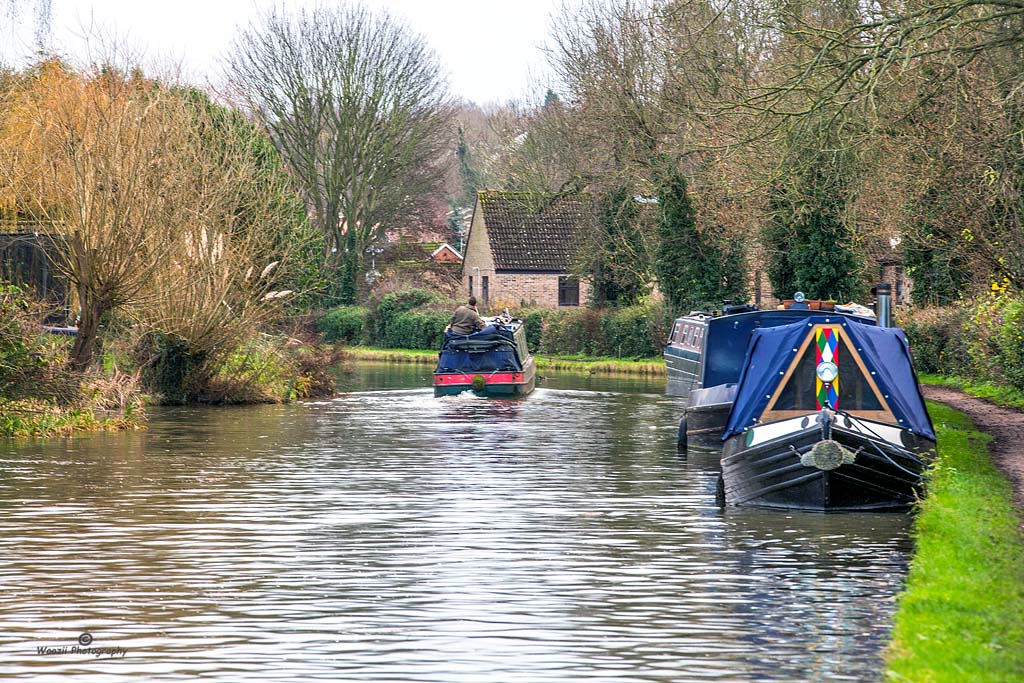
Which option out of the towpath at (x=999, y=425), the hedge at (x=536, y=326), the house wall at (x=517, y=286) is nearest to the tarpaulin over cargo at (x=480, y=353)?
the hedge at (x=536, y=326)

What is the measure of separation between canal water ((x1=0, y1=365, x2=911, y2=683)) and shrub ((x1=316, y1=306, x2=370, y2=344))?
44.4 metres

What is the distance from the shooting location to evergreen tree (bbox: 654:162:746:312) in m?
47.5

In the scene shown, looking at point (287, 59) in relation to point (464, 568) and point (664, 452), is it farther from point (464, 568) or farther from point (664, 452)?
point (464, 568)

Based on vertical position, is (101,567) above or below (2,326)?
below

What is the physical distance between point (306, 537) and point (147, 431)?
41.6ft

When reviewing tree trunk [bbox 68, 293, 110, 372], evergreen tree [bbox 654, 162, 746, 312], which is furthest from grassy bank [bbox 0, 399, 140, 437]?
evergreen tree [bbox 654, 162, 746, 312]

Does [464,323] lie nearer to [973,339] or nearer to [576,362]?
[973,339]

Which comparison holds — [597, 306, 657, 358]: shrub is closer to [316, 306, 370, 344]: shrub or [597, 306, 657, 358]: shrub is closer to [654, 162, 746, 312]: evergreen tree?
[654, 162, 746, 312]: evergreen tree

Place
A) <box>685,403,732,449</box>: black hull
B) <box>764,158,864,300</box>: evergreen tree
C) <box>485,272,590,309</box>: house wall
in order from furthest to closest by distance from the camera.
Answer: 1. <box>485,272,590,309</box>: house wall
2. <box>764,158,864,300</box>: evergreen tree
3. <box>685,403,732,449</box>: black hull

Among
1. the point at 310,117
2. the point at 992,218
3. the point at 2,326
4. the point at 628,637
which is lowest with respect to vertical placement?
the point at 628,637

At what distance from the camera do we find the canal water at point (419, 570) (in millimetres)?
9719

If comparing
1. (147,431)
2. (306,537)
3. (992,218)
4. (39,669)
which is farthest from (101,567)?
(992,218)

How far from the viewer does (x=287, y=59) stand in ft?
223

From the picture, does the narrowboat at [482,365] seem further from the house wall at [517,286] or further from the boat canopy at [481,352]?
the house wall at [517,286]
